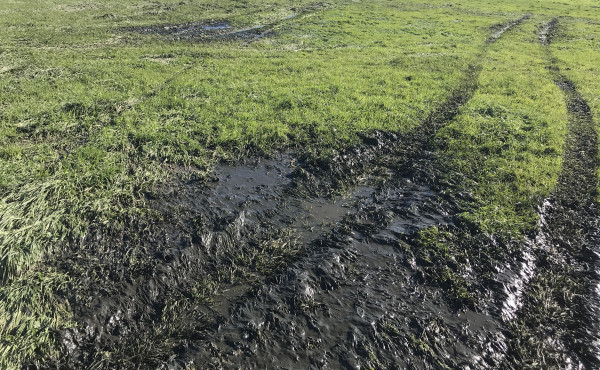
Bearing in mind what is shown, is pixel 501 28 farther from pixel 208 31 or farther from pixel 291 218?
pixel 291 218

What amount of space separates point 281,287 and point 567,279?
889 centimetres

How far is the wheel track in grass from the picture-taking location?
26.7 feet

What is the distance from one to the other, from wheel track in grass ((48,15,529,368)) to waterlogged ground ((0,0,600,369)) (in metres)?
0.06

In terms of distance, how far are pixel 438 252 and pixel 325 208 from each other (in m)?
4.25

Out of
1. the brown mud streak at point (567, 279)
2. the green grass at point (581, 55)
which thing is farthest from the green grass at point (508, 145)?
the green grass at point (581, 55)

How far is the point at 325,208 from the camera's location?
506 inches

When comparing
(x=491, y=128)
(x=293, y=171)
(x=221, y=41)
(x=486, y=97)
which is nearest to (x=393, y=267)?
(x=293, y=171)

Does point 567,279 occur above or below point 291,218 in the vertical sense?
below

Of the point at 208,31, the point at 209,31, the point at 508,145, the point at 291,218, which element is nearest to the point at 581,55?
the point at 508,145

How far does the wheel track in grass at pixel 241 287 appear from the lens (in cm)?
814

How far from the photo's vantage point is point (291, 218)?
1222 cm

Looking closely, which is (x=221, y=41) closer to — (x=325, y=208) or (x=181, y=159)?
(x=181, y=159)

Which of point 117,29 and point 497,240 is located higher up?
point 117,29

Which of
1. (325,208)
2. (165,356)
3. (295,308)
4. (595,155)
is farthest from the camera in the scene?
(595,155)
